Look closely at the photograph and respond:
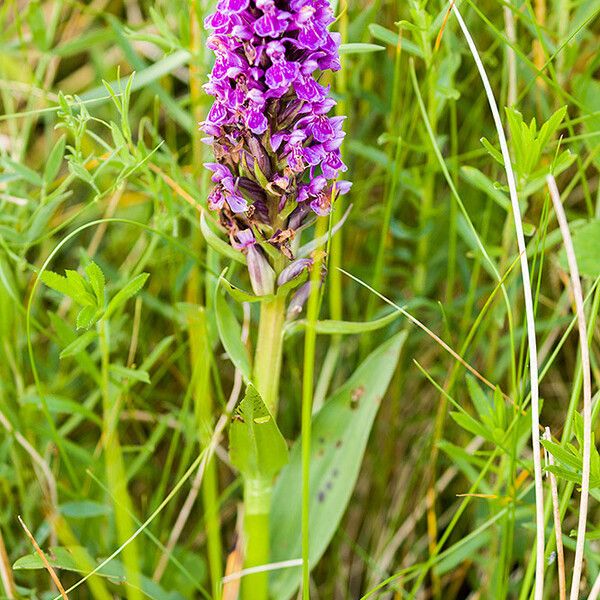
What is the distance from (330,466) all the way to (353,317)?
0.48 m

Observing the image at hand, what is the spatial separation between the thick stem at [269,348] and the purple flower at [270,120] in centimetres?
9

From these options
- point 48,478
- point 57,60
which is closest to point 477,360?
point 48,478

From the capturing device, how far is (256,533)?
1835 millimetres

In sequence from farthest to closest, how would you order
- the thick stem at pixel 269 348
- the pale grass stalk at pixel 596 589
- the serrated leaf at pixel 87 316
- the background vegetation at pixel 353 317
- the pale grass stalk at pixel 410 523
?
the pale grass stalk at pixel 410 523 → the background vegetation at pixel 353 317 → the thick stem at pixel 269 348 → the serrated leaf at pixel 87 316 → the pale grass stalk at pixel 596 589

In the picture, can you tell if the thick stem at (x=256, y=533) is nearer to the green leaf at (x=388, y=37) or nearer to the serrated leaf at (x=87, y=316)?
the serrated leaf at (x=87, y=316)

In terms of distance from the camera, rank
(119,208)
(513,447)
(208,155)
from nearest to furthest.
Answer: (513,447) → (208,155) → (119,208)

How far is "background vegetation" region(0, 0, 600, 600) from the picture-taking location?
1826mm

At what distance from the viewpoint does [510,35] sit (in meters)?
2.08

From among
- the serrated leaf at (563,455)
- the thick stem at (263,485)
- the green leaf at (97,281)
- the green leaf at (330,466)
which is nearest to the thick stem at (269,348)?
the thick stem at (263,485)

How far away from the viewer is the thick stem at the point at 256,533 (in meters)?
1.81

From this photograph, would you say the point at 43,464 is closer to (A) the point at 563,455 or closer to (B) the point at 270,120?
(B) the point at 270,120

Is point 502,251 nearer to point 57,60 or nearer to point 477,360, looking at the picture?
point 477,360

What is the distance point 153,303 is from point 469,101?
1.15 meters

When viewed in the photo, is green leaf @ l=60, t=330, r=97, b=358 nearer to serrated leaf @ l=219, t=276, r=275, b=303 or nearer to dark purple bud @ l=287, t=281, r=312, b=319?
serrated leaf @ l=219, t=276, r=275, b=303
